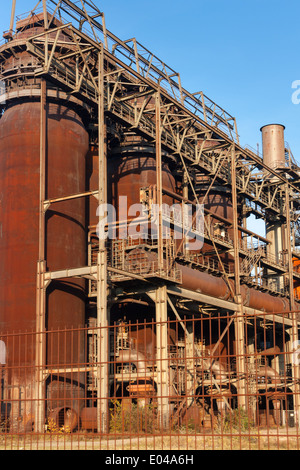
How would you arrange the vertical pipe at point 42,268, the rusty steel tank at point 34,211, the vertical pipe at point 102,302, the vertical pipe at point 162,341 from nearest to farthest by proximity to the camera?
the vertical pipe at point 102,302 → the vertical pipe at point 42,268 → the vertical pipe at point 162,341 → the rusty steel tank at point 34,211

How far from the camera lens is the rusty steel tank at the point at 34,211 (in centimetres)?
2842

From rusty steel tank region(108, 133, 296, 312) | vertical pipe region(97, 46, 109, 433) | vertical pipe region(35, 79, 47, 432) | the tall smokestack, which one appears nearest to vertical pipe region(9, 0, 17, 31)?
vertical pipe region(35, 79, 47, 432)

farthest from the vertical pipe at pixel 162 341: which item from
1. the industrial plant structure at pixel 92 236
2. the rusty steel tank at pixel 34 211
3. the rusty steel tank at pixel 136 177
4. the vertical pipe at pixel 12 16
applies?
the vertical pipe at pixel 12 16

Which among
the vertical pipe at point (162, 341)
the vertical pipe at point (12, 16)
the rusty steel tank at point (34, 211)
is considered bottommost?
the vertical pipe at point (162, 341)

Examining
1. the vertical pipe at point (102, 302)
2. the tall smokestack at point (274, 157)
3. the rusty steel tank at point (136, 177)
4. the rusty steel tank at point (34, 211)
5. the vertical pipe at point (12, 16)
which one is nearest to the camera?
the vertical pipe at point (102, 302)

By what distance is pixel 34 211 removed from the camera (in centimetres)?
2952

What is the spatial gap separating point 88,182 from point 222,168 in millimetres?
11701

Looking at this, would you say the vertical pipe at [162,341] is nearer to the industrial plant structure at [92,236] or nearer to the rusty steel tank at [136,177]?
the industrial plant structure at [92,236]

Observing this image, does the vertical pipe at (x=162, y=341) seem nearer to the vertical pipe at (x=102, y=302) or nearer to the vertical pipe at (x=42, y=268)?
the vertical pipe at (x=102, y=302)

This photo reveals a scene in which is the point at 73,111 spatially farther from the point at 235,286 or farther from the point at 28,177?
the point at 235,286

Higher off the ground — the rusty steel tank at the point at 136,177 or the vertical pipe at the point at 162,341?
the rusty steel tank at the point at 136,177

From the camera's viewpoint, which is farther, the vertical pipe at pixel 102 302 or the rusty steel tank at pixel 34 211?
the rusty steel tank at pixel 34 211

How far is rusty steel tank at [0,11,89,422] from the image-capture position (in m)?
28.4
